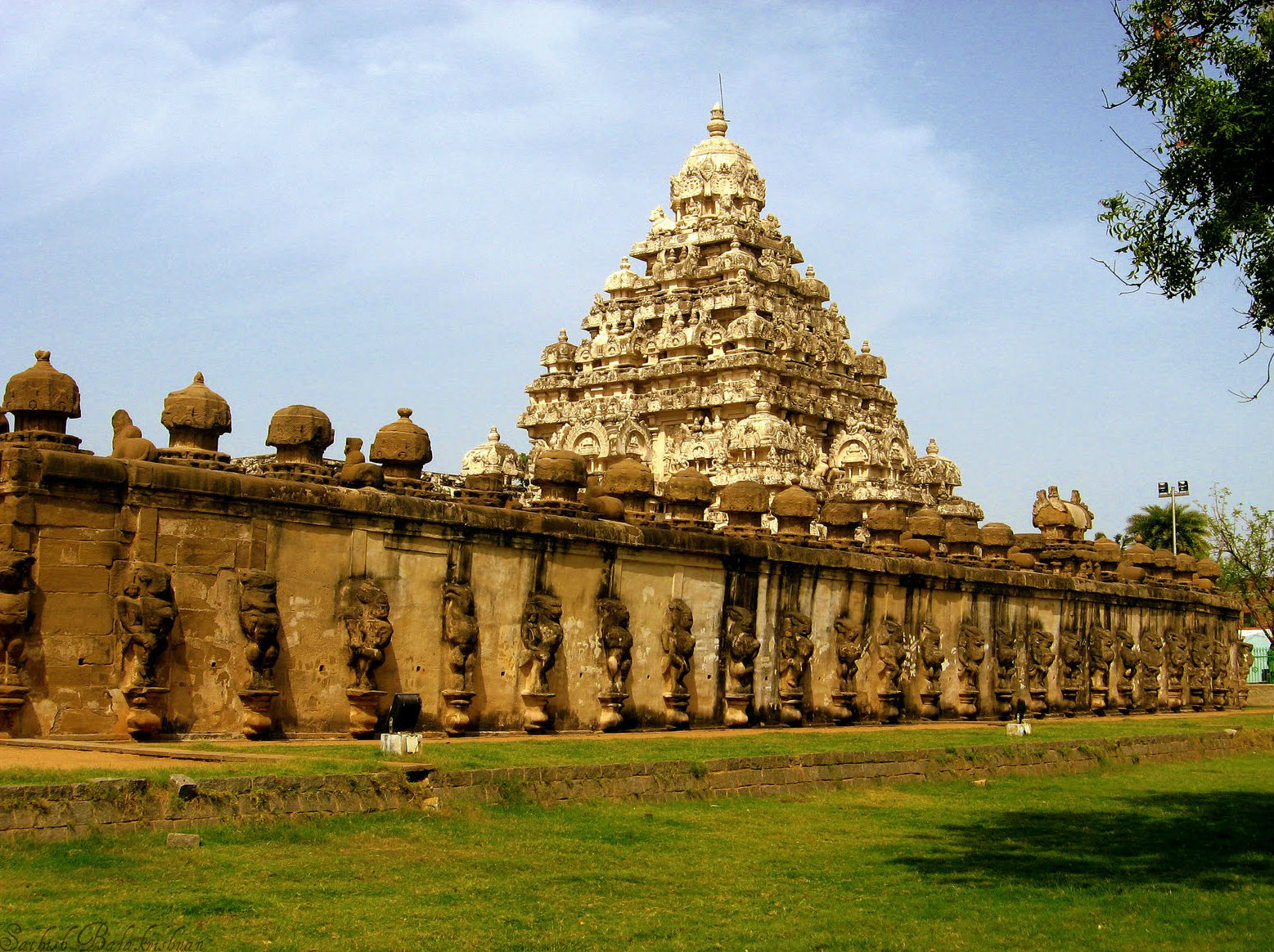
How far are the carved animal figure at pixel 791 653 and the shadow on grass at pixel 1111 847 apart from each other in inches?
290

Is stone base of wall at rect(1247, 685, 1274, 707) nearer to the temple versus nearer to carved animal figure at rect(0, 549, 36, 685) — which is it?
the temple

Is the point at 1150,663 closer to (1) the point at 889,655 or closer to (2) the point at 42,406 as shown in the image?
(1) the point at 889,655

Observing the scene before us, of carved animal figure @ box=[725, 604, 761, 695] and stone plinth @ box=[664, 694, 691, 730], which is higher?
carved animal figure @ box=[725, 604, 761, 695]

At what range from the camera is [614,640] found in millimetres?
22250

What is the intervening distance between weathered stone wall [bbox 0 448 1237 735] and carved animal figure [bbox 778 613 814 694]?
0.50 feet

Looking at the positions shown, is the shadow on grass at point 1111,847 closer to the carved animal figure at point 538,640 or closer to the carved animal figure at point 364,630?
the carved animal figure at point 538,640

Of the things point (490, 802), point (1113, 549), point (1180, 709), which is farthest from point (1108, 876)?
point (1180, 709)

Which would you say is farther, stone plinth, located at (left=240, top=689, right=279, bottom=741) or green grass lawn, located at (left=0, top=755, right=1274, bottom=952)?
stone plinth, located at (left=240, top=689, right=279, bottom=741)

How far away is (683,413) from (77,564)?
34337 mm

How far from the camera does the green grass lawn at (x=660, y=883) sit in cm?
1016

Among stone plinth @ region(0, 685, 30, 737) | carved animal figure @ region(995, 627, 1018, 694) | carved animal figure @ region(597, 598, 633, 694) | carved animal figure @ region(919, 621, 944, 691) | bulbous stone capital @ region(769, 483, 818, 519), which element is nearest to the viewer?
stone plinth @ region(0, 685, 30, 737)

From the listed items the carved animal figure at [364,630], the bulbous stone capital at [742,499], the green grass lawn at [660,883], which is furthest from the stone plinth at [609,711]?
the green grass lawn at [660,883]

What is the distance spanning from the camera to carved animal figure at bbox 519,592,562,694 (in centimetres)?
2112

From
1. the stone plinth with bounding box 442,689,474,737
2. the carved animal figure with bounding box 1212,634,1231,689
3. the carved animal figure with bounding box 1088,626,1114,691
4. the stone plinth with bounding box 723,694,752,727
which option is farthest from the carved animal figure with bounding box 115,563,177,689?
the carved animal figure with bounding box 1212,634,1231,689
